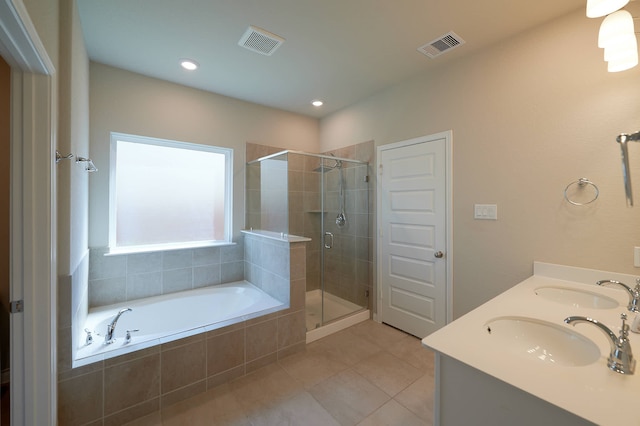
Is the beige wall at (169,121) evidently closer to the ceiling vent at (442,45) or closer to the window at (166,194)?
the window at (166,194)

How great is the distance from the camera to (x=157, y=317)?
239cm

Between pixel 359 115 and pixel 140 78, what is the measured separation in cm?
239

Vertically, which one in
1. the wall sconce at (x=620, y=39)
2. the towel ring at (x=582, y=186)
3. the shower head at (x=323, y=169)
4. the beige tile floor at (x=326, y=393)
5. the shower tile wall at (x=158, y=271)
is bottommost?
the beige tile floor at (x=326, y=393)

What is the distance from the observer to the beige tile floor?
163 centimetres

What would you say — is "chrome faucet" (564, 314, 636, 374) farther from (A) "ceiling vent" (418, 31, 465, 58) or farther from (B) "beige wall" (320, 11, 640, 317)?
(A) "ceiling vent" (418, 31, 465, 58)

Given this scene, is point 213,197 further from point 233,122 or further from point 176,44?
point 176,44

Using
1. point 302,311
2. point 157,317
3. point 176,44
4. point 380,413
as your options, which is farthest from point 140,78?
point 380,413

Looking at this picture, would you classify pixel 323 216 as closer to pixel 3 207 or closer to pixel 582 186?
pixel 582 186

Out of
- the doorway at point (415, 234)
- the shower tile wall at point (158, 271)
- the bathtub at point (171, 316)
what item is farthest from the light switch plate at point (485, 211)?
the shower tile wall at point (158, 271)

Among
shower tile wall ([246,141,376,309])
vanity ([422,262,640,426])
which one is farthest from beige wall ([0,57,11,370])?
vanity ([422,262,640,426])

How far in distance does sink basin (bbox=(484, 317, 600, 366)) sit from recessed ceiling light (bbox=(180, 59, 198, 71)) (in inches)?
115

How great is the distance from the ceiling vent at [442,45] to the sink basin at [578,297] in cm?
191

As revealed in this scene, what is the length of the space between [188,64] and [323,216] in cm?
202

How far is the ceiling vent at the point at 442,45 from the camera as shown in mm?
1978
